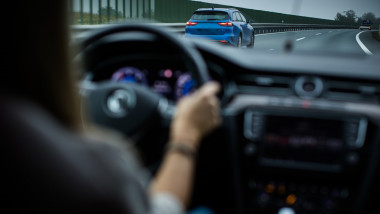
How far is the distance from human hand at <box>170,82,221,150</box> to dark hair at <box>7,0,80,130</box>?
90 centimetres

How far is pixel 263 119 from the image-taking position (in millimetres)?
2666

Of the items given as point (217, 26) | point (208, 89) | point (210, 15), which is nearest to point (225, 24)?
point (217, 26)

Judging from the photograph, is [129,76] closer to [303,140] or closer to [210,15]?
[303,140]

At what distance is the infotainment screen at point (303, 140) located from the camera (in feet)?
8.51

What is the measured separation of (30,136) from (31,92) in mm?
88

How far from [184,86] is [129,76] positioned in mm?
361

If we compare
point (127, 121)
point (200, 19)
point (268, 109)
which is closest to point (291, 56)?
point (268, 109)

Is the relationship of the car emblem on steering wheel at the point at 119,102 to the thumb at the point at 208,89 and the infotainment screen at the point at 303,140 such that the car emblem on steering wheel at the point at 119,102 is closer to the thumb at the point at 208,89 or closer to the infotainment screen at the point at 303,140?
the thumb at the point at 208,89

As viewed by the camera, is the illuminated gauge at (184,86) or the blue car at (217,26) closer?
the illuminated gauge at (184,86)

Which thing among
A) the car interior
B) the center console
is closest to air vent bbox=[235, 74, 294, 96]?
the car interior

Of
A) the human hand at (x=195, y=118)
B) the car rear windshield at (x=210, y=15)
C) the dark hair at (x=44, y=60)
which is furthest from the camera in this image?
the car rear windshield at (x=210, y=15)

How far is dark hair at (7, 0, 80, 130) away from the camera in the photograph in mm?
876

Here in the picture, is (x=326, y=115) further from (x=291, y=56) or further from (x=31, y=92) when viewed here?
(x=31, y=92)

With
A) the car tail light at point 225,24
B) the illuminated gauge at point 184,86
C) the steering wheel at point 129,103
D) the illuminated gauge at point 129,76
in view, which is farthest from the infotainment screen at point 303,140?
the car tail light at point 225,24
